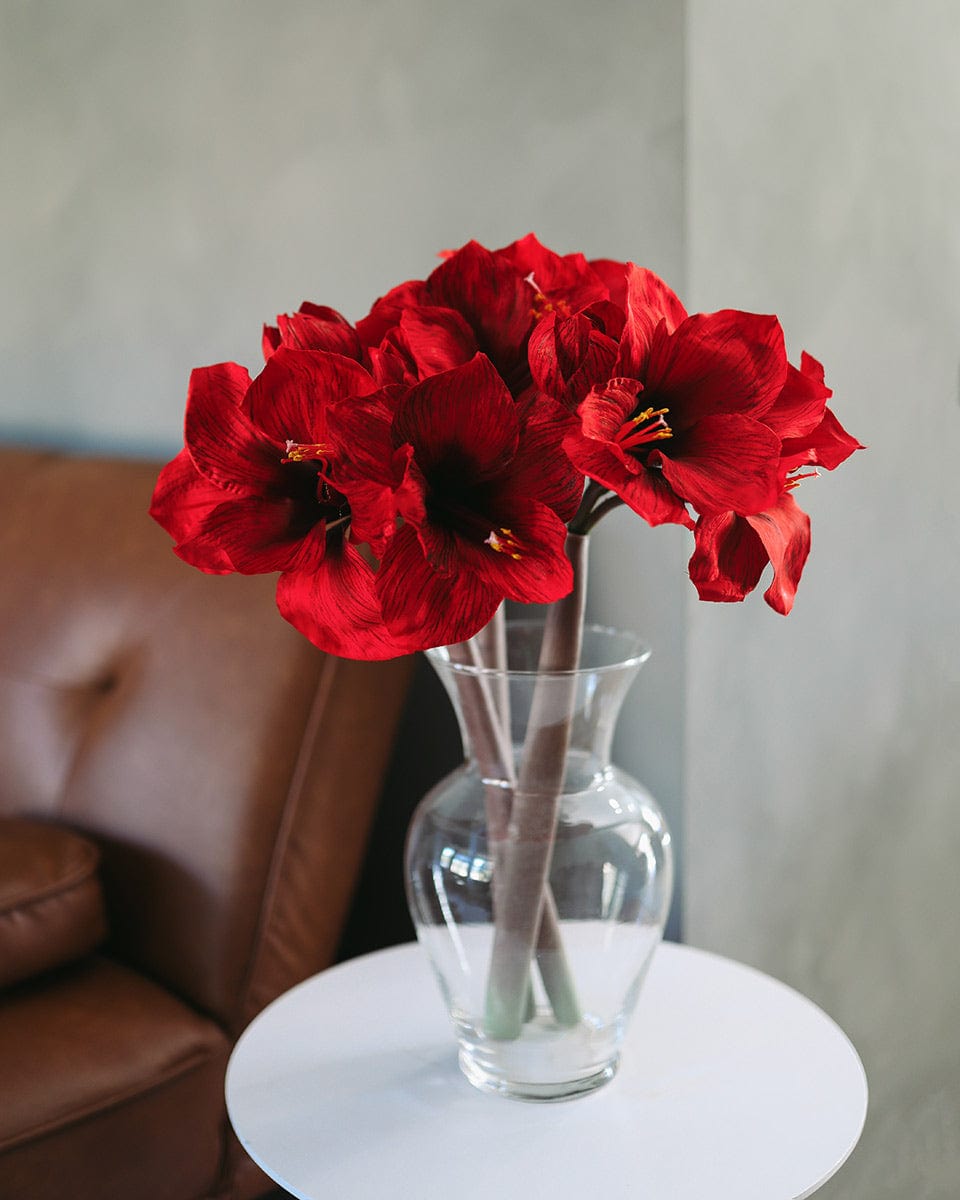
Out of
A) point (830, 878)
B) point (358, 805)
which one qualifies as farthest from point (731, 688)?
point (358, 805)

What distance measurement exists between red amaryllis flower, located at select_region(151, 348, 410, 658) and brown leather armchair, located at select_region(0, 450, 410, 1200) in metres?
0.59

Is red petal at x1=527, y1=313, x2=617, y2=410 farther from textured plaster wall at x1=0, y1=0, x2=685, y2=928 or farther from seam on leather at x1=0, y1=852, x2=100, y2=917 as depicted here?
seam on leather at x1=0, y1=852, x2=100, y2=917

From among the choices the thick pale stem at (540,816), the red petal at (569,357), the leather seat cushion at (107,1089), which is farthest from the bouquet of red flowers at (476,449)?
the leather seat cushion at (107,1089)

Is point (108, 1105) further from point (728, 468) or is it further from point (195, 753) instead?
point (728, 468)

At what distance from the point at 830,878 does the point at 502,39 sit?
0.89m

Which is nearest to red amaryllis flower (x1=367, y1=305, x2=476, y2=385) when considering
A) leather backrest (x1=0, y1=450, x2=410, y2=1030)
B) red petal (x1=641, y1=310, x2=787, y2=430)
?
red petal (x1=641, y1=310, x2=787, y2=430)

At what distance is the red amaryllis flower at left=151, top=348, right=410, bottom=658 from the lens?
0.57m

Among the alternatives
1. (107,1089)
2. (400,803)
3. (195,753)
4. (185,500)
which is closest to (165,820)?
(195,753)

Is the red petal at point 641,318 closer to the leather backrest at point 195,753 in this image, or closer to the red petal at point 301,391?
the red petal at point 301,391

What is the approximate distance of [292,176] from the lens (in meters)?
1.38

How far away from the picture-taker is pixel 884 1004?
4.09 ft

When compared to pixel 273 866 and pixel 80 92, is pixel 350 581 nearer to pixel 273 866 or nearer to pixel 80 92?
pixel 273 866

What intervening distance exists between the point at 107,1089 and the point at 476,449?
75cm

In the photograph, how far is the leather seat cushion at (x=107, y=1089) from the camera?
0.97 m
